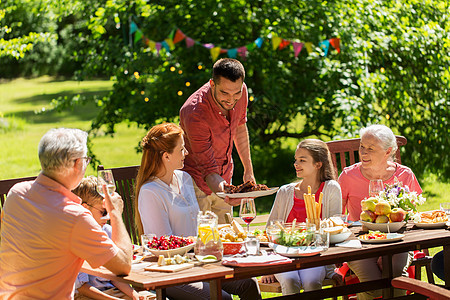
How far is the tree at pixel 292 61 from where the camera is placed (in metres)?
8.09

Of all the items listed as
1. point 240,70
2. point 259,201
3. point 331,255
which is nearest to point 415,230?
point 331,255

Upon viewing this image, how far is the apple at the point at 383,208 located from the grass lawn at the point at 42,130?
4012 mm

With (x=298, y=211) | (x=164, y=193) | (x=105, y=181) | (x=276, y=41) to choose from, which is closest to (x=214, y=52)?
(x=276, y=41)

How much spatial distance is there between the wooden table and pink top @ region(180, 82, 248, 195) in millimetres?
1178

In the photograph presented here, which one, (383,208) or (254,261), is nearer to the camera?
(254,261)

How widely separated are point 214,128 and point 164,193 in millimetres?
829

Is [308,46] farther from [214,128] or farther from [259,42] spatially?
[214,128]

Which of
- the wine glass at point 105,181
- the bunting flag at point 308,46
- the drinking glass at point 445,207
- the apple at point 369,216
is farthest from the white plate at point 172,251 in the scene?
the bunting flag at point 308,46

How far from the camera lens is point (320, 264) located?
3.48m

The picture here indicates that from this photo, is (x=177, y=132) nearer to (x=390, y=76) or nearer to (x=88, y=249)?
(x=88, y=249)

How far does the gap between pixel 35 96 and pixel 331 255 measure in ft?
49.6

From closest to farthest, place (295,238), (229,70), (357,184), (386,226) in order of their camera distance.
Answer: (295,238), (386,226), (229,70), (357,184)

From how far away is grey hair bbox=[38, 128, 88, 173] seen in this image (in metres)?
3.00

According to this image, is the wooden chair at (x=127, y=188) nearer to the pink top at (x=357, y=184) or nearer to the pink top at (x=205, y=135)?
the pink top at (x=205, y=135)
